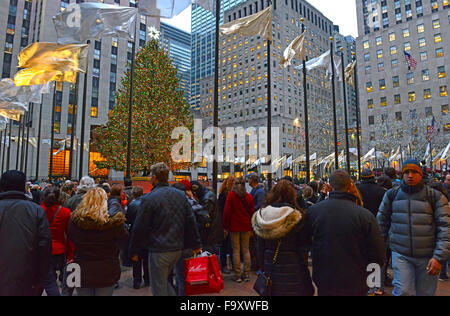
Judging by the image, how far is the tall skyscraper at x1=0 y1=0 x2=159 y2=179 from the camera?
46.8m

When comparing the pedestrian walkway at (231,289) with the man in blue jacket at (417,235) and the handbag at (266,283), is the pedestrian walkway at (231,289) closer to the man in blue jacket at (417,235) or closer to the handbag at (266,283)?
the man in blue jacket at (417,235)

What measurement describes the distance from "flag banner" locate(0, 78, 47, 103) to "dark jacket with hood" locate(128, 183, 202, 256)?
763 inches

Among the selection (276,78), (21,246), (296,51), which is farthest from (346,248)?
(276,78)

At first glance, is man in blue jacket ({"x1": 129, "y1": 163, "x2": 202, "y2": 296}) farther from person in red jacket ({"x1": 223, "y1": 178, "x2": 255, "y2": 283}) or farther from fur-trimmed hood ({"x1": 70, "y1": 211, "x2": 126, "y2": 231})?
person in red jacket ({"x1": 223, "y1": 178, "x2": 255, "y2": 283})

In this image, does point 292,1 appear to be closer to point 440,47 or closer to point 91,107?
point 440,47

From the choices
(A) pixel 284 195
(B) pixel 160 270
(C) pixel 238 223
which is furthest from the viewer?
(C) pixel 238 223

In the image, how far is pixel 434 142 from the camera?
45031mm

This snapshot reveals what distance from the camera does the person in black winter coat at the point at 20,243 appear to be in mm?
3234

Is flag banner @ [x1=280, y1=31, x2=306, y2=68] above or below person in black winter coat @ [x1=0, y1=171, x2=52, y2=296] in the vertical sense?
above

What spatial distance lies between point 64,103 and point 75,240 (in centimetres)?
5393

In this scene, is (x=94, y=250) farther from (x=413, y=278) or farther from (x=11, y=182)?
(x=413, y=278)

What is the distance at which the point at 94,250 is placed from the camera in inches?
149

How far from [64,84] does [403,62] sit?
74.2 meters

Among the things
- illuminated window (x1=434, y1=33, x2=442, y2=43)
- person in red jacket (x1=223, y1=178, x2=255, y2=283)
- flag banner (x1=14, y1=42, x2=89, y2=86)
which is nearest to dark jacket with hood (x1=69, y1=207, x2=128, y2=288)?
person in red jacket (x1=223, y1=178, x2=255, y2=283)
